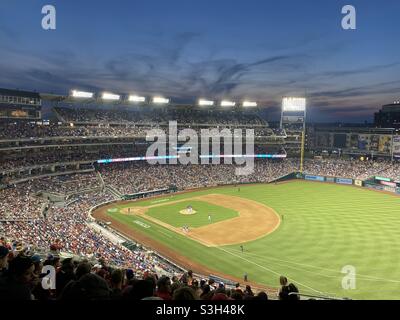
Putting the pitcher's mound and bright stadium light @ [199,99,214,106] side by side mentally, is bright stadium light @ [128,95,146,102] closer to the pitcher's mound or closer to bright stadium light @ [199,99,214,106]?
bright stadium light @ [199,99,214,106]

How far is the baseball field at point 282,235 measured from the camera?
24844mm

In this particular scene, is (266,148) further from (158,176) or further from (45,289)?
(45,289)

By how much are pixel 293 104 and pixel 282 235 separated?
5020cm

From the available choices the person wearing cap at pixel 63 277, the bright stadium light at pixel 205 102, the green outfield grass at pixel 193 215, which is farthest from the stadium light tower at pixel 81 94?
the person wearing cap at pixel 63 277

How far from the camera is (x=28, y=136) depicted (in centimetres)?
4831

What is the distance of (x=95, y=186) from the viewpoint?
165 feet

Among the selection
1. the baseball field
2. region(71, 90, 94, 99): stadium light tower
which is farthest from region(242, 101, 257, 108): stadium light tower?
region(71, 90, 94, 99): stadium light tower

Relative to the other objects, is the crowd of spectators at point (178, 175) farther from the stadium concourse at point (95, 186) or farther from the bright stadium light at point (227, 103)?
the bright stadium light at point (227, 103)

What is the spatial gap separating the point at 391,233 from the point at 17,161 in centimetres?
4994

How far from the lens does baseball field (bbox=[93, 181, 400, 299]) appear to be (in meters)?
24.8

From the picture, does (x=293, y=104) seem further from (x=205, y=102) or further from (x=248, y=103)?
(x=205, y=102)

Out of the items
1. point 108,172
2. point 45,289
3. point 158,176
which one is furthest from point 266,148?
point 45,289

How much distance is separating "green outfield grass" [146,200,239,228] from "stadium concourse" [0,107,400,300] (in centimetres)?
800

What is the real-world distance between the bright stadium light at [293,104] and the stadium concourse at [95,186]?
870 cm
